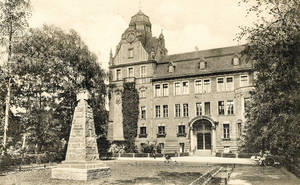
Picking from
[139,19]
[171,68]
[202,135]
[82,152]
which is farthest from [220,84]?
[82,152]

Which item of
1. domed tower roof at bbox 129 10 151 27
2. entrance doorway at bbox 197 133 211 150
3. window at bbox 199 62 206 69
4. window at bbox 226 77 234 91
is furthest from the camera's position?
domed tower roof at bbox 129 10 151 27

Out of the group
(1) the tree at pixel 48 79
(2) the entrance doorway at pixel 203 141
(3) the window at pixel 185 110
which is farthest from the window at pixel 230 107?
(1) the tree at pixel 48 79

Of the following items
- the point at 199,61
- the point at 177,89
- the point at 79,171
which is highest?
the point at 199,61

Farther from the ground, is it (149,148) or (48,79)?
(48,79)

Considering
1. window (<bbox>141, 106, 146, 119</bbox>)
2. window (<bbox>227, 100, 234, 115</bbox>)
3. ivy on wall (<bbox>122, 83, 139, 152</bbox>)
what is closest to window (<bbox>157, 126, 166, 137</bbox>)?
window (<bbox>141, 106, 146, 119</bbox>)

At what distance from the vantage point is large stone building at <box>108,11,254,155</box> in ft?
128

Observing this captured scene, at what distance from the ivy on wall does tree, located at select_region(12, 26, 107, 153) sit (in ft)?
25.2

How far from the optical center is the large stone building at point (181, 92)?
128 ft

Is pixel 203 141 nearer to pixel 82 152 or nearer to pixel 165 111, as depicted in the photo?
pixel 165 111

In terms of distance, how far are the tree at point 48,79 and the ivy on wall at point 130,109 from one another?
25.2 ft

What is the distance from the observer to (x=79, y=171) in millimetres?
15070

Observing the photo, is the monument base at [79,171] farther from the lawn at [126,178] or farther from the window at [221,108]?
the window at [221,108]

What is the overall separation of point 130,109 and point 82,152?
28.1 metres

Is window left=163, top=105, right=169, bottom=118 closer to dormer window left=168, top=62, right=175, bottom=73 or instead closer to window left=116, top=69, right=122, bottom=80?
dormer window left=168, top=62, right=175, bottom=73
